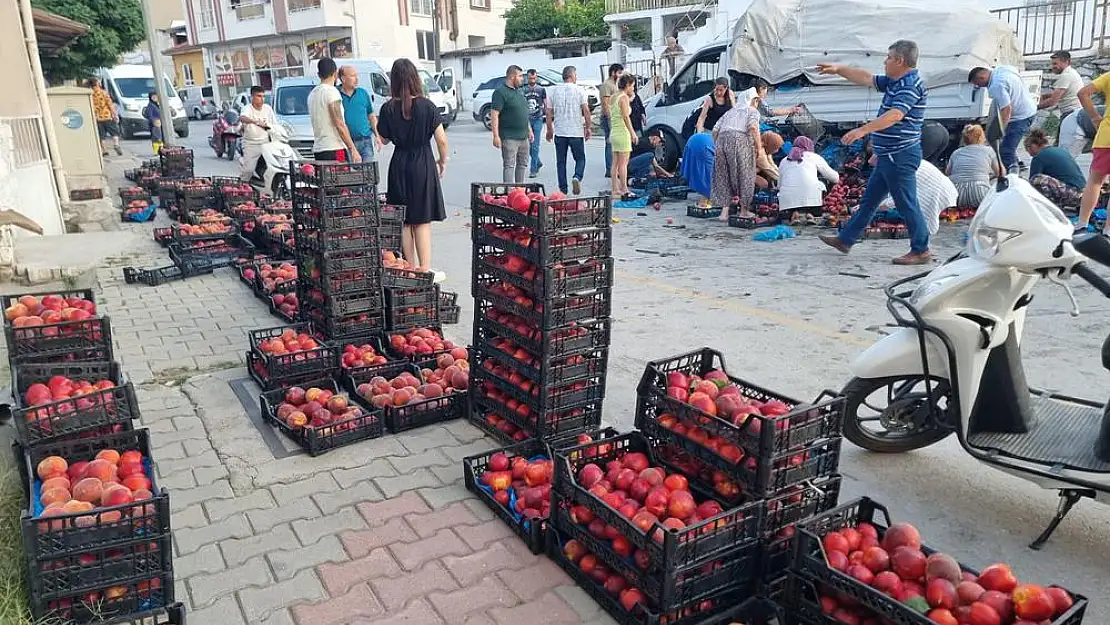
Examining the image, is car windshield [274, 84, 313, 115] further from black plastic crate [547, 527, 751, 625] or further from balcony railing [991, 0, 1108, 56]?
black plastic crate [547, 527, 751, 625]

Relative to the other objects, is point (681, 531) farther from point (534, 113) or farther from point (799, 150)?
point (534, 113)

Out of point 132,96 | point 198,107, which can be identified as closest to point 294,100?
point 132,96

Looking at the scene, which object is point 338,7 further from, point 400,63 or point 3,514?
point 3,514

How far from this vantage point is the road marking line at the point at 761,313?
6273 mm

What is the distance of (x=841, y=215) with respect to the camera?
1091cm

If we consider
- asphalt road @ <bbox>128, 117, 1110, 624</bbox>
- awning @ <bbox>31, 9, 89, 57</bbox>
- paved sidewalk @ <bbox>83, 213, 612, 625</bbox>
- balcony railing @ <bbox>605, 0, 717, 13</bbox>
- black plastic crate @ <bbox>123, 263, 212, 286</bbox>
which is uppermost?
balcony railing @ <bbox>605, 0, 717, 13</bbox>

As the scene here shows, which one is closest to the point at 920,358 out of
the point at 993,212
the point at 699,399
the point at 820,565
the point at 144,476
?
the point at 993,212

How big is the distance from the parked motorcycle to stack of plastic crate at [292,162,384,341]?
16.6 metres

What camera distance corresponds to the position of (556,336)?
4156mm

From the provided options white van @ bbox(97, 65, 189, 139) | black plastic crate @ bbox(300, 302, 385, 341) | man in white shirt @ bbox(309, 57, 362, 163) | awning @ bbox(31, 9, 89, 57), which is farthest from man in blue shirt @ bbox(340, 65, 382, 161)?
white van @ bbox(97, 65, 189, 139)

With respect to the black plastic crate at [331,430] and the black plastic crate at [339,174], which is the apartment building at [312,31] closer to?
the black plastic crate at [339,174]

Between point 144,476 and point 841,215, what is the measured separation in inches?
377

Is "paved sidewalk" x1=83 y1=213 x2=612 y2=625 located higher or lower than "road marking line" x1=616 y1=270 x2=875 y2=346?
higher

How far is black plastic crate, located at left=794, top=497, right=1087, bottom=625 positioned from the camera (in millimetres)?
2496
